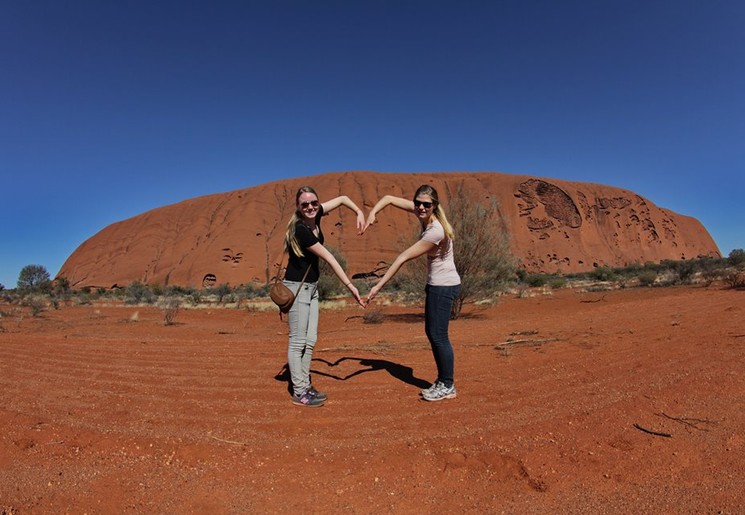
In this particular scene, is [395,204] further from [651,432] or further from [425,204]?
[651,432]

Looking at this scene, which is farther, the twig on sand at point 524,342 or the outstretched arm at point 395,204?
the twig on sand at point 524,342

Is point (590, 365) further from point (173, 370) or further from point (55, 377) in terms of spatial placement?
point (55, 377)

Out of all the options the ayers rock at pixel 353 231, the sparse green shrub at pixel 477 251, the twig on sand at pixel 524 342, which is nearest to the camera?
the twig on sand at pixel 524 342

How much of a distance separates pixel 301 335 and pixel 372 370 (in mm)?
1443

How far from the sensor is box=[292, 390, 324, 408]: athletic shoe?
157 inches

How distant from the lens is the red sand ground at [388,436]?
2410 mm

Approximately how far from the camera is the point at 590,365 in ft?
16.5

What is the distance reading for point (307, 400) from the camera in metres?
4.01

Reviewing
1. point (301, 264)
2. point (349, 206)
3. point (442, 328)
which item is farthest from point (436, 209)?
point (301, 264)

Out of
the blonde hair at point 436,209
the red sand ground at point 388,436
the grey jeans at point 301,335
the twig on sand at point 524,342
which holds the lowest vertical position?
the red sand ground at point 388,436

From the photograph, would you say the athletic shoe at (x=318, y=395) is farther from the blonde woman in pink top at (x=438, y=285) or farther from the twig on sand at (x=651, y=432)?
the twig on sand at (x=651, y=432)

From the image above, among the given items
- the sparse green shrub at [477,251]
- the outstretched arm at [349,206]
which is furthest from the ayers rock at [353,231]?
the outstretched arm at [349,206]

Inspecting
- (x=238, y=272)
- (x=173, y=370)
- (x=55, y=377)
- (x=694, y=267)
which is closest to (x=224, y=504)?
(x=173, y=370)

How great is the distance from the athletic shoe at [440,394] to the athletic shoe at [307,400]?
0.98m
